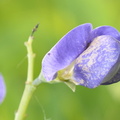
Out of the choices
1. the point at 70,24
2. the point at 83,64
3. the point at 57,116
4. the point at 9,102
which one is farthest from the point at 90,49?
the point at 70,24

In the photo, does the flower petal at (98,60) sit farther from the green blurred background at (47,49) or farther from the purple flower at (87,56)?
the green blurred background at (47,49)

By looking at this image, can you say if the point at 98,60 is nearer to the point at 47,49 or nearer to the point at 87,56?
the point at 87,56

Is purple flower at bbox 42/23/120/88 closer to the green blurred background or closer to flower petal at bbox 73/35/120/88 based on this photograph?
flower petal at bbox 73/35/120/88

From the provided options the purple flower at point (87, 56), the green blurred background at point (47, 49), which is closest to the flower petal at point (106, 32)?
the purple flower at point (87, 56)

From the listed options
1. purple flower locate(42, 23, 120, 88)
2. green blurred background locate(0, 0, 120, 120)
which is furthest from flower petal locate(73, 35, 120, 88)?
green blurred background locate(0, 0, 120, 120)

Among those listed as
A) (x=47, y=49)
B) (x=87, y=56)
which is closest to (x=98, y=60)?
(x=87, y=56)
